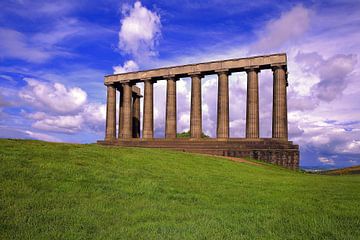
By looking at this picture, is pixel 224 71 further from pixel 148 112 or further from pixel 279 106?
pixel 148 112

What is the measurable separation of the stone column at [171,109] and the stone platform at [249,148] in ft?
12.8

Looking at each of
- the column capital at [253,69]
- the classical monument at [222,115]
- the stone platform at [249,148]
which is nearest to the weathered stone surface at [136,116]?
the classical monument at [222,115]

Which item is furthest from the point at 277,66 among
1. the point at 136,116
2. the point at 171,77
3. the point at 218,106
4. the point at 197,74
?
the point at 136,116

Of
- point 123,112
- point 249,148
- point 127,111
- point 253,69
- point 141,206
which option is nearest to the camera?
point 141,206

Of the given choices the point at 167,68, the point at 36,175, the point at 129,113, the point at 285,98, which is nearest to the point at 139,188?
the point at 36,175

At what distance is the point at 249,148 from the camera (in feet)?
146

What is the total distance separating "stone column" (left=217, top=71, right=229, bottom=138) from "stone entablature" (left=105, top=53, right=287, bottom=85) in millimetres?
1578

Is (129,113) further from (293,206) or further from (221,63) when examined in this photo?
(293,206)

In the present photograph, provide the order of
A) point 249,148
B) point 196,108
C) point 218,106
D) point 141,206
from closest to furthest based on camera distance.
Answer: point 141,206 → point 249,148 → point 218,106 → point 196,108

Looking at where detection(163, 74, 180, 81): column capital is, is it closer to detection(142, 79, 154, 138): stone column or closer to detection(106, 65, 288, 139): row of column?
detection(106, 65, 288, 139): row of column

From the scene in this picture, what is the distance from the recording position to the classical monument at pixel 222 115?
44.0m

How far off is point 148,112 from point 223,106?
50.6ft

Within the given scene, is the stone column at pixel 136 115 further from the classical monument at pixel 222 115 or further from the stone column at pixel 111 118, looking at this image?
the classical monument at pixel 222 115

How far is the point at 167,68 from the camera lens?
5766 cm
